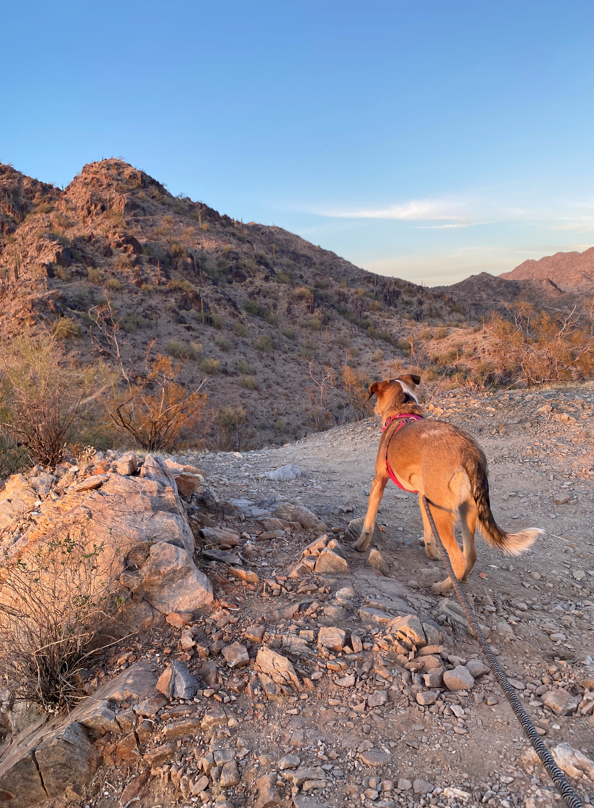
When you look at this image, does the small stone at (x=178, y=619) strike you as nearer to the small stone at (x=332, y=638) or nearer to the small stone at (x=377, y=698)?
the small stone at (x=332, y=638)

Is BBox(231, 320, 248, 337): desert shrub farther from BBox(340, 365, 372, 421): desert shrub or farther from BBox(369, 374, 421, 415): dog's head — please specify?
BBox(369, 374, 421, 415): dog's head

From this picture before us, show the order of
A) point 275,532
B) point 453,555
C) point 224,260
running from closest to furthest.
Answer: point 453,555, point 275,532, point 224,260

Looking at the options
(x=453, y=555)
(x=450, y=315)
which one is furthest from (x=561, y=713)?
(x=450, y=315)

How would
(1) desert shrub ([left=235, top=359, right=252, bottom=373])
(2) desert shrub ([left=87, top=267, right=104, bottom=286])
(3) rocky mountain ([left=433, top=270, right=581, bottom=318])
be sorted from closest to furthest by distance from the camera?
1. (1) desert shrub ([left=235, top=359, right=252, bottom=373])
2. (2) desert shrub ([left=87, top=267, right=104, bottom=286])
3. (3) rocky mountain ([left=433, top=270, right=581, bottom=318])

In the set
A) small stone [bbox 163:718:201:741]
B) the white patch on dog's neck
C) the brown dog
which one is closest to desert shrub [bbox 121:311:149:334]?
the white patch on dog's neck

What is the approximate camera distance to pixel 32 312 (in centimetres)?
2205

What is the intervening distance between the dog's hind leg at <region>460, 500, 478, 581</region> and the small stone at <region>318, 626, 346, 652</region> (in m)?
1.33

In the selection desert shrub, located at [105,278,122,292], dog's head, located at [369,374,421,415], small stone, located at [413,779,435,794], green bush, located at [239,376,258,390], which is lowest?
green bush, located at [239,376,258,390]

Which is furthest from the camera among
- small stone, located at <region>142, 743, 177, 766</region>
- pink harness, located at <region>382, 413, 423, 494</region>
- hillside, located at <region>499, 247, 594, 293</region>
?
hillside, located at <region>499, 247, 594, 293</region>

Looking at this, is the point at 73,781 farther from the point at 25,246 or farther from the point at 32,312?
the point at 25,246

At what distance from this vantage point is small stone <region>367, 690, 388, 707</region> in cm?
260

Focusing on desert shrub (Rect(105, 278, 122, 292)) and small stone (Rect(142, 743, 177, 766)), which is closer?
small stone (Rect(142, 743, 177, 766))

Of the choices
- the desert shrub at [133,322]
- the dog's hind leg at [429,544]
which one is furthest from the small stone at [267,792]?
the desert shrub at [133,322]

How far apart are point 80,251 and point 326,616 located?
30905mm
